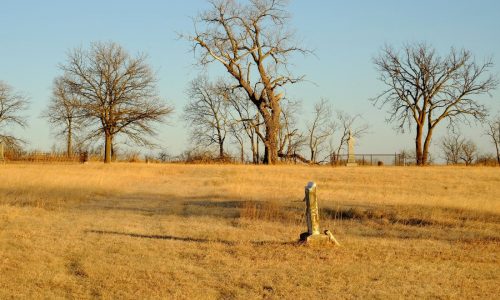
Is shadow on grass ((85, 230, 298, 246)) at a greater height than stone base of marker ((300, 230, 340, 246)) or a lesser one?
lesser

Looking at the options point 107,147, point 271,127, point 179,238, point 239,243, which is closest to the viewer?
point 239,243

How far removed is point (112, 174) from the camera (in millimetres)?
30047

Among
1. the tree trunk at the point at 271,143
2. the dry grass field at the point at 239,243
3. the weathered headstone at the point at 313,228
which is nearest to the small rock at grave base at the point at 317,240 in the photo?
the weathered headstone at the point at 313,228

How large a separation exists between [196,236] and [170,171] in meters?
20.2

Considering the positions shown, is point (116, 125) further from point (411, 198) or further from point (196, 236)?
point (196, 236)

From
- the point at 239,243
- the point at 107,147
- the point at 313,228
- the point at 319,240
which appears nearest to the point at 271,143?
the point at 107,147

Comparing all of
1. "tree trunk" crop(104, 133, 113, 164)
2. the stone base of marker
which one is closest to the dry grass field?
the stone base of marker

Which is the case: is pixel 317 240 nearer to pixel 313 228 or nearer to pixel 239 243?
pixel 313 228

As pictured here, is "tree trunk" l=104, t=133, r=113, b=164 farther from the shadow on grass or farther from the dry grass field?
the shadow on grass

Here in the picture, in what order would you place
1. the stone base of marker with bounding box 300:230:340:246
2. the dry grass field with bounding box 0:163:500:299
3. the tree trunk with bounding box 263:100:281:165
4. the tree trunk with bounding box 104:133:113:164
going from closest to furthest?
the dry grass field with bounding box 0:163:500:299 < the stone base of marker with bounding box 300:230:340:246 < the tree trunk with bounding box 263:100:281:165 < the tree trunk with bounding box 104:133:113:164

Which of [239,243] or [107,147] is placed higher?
[107,147]

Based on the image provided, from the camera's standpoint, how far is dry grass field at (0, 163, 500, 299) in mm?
8297

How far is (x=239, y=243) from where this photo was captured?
11820mm

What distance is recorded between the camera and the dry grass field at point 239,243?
27.2ft
